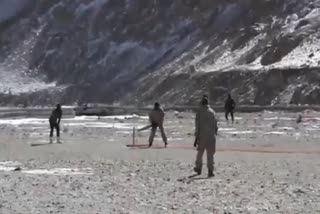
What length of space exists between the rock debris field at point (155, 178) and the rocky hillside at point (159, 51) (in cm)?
4511

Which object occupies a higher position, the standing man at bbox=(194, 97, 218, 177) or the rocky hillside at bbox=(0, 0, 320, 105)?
the rocky hillside at bbox=(0, 0, 320, 105)

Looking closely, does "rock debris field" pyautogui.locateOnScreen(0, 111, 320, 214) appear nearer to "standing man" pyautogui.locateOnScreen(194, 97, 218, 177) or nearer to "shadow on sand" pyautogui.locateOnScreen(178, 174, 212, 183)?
"shadow on sand" pyautogui.locateOnScreen(178, 174, 212, 183)

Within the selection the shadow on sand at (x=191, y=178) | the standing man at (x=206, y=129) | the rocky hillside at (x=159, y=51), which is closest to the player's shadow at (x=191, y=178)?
the shadow on sand at (x=191, y=178)

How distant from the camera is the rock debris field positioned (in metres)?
11.4

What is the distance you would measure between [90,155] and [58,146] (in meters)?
4.03

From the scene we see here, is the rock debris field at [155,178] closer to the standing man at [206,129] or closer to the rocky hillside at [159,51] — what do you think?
the standing man at [206,129]

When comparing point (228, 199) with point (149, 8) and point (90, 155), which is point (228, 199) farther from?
point (149, 8)

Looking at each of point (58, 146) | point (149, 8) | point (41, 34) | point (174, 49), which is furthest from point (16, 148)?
point (41, 34)

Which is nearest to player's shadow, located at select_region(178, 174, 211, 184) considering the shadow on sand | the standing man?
the shadow on sand

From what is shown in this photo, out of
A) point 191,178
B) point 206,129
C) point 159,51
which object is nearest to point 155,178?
point 191,178

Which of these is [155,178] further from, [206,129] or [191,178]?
[206,129]

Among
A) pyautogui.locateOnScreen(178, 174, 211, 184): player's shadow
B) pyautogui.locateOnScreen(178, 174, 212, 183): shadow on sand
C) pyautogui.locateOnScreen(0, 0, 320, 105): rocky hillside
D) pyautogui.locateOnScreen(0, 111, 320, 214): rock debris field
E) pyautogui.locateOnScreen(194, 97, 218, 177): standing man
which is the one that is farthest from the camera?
pyautogui.locateOnScreen(0, 0, 320, 105): rocky hillside

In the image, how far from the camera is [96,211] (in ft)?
35.5

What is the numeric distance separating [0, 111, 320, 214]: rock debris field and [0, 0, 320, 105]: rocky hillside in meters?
45.1
